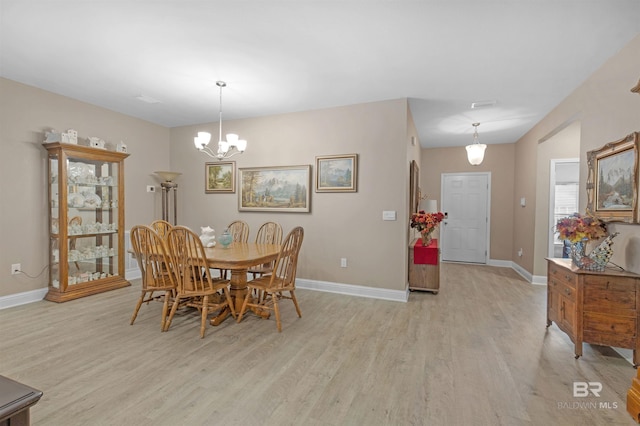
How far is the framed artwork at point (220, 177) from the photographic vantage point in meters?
4.89

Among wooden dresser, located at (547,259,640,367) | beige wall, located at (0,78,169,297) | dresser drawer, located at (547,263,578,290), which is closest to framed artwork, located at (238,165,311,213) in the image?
beige wall, located at (0,78,169,297)

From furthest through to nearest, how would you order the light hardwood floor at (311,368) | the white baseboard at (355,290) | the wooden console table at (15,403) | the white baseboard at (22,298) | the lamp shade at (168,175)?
1. the lamp shade at (168,175)
2. the white baseboard at (355,290)
3. the white baseboard at (22,298)
4. the light hardwood floor at (311,368)
5. the wooden console table at (15,403)

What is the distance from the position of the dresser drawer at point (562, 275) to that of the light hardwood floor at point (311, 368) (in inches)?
21.5

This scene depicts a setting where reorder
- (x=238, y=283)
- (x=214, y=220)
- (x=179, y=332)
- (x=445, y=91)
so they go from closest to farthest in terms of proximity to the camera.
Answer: (x=179, y=332)
(x=238, y=283)
(x=445, y=91)
(x=214, y=220)

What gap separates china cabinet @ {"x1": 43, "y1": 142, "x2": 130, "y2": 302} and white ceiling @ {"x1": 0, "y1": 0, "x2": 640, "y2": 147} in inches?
33.3

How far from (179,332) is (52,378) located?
0.90m

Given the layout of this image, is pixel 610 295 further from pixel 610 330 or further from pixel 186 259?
pixel 186 259

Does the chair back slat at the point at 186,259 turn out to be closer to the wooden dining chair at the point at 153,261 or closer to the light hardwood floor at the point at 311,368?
the wooden dining chair at the point at 153,261

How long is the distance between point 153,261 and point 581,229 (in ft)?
12.8

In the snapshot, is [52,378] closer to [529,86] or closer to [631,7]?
[631,7]

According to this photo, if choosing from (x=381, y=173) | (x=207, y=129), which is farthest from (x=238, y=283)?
(x=207, y=129)

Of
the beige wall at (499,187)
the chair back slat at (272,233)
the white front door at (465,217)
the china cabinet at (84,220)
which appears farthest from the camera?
the white front door at (465,217)

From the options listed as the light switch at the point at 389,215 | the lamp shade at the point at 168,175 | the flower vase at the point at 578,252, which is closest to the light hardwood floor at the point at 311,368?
the flower vase at the point at 578,252

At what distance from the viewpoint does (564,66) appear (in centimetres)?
287
